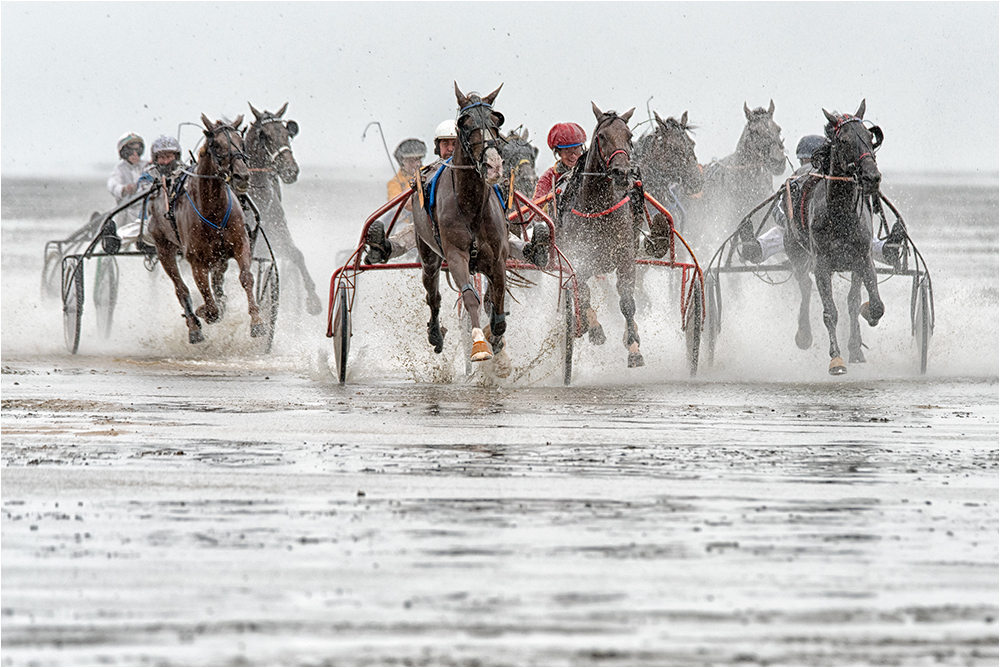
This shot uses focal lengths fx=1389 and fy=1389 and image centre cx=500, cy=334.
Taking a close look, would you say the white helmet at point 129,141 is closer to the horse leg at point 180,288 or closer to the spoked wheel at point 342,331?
the horse leg at point 180,288

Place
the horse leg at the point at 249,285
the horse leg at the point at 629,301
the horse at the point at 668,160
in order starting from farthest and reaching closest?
the horse at the point at 668,160 → the horse leg at the point at 249,285 → the horse leg at the point at 629,301

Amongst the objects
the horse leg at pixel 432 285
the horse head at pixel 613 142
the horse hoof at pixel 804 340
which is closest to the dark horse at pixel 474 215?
the horse leg at pixel 432 285

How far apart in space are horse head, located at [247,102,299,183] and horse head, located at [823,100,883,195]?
6132 millimetres

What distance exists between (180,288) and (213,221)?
87 centimetres

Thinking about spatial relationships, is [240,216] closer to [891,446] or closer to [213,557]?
[891,446]

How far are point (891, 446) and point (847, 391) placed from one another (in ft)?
10.2

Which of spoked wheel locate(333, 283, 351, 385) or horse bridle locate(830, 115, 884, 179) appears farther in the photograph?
horse bridle locate(830, 115, 884, 179)

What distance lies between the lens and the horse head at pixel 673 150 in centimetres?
1473

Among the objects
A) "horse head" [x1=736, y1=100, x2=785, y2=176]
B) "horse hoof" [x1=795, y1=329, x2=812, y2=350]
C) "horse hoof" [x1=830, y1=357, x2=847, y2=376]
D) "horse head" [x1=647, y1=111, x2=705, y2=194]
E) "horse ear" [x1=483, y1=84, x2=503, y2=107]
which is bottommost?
"horse hoof" [x1=830, y1=357, x2=847, y2=376]

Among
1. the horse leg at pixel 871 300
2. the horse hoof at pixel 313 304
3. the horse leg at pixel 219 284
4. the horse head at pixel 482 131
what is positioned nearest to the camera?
A: the horse head at pixel 482 131

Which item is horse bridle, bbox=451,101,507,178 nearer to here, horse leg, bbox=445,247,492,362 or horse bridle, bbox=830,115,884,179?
horse leg, bbox=445,247,492,362

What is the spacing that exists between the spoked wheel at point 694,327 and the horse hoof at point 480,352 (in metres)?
2.78

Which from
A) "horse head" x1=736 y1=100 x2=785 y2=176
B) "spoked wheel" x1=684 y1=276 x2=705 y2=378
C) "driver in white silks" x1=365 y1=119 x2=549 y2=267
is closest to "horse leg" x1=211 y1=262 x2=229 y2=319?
"driver in white silks" x1=365 y1=119 x2=549 y2=267

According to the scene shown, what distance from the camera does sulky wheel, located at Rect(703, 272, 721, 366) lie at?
1249 cm
